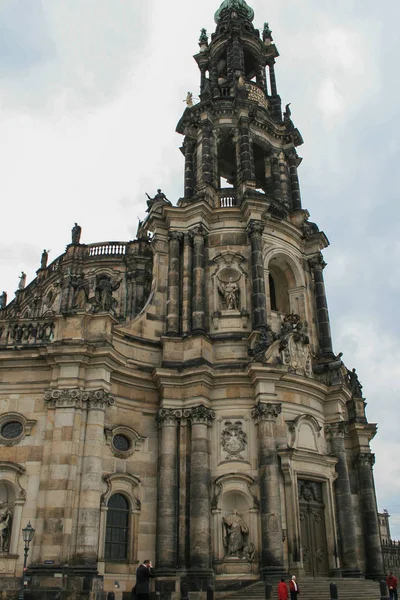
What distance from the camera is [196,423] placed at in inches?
892

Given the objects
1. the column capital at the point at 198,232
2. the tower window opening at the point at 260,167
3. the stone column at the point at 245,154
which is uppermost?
the tower window opening at the point at 260,167

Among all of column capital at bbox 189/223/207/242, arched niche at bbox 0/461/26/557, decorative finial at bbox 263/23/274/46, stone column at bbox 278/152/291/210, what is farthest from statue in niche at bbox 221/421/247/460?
decorative finial at bbox 263/23/274/46

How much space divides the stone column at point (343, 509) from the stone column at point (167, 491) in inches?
284

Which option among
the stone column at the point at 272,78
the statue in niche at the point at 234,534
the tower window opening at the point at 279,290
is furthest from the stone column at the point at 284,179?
the statue in niche at the point at 234,534

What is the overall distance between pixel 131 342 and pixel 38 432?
5.45 m

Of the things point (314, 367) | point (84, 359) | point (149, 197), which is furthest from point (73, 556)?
point (149, 197)

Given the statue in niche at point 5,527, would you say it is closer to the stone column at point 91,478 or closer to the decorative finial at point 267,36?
the stone column at point 91,478

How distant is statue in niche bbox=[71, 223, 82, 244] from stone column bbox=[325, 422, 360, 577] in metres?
18.5

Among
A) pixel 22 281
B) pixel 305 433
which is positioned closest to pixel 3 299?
pixel 22 281

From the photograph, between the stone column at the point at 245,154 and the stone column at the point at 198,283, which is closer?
the stone column at the point at 198,283

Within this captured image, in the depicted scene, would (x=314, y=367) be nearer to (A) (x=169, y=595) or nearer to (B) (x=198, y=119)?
(A) (x=169, y=595)

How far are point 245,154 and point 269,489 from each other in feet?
54.8

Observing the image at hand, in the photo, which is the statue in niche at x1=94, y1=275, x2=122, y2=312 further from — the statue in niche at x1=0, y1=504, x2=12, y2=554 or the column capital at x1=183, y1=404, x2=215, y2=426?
the statue in niche at x1=0, y1=504, x2=12, y2=554

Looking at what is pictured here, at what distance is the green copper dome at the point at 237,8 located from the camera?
127 feet
